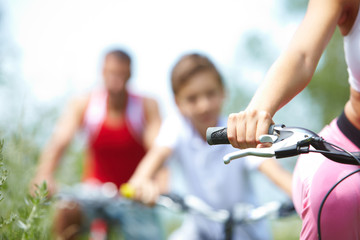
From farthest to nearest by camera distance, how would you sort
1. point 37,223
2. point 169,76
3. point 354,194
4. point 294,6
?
point 294,6, point 169,76, point 37,223, point 354,194

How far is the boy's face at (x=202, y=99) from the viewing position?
3600 millimetres

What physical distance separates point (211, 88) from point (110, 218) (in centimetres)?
132

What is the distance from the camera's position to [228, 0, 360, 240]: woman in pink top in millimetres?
1410

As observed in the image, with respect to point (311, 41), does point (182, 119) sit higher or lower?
lower

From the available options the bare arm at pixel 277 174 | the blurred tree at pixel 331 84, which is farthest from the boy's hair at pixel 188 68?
the blurred tree at pixel 331 84

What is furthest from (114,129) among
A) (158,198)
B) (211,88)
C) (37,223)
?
(37,223)

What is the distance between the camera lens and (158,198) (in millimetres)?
3016

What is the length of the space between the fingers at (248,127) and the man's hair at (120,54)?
12.5 feet

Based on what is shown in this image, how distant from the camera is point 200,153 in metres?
3.63

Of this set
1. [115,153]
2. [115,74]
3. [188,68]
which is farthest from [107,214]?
[115,74]

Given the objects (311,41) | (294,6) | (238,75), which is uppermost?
(311,41)

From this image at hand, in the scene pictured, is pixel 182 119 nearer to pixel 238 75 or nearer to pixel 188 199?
pixel 188 199

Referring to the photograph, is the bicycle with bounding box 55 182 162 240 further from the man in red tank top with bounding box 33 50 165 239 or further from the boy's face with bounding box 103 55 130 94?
the boy's face with bounding box 103 55 130 94

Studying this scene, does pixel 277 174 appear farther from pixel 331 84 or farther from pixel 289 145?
pixel 331 84
